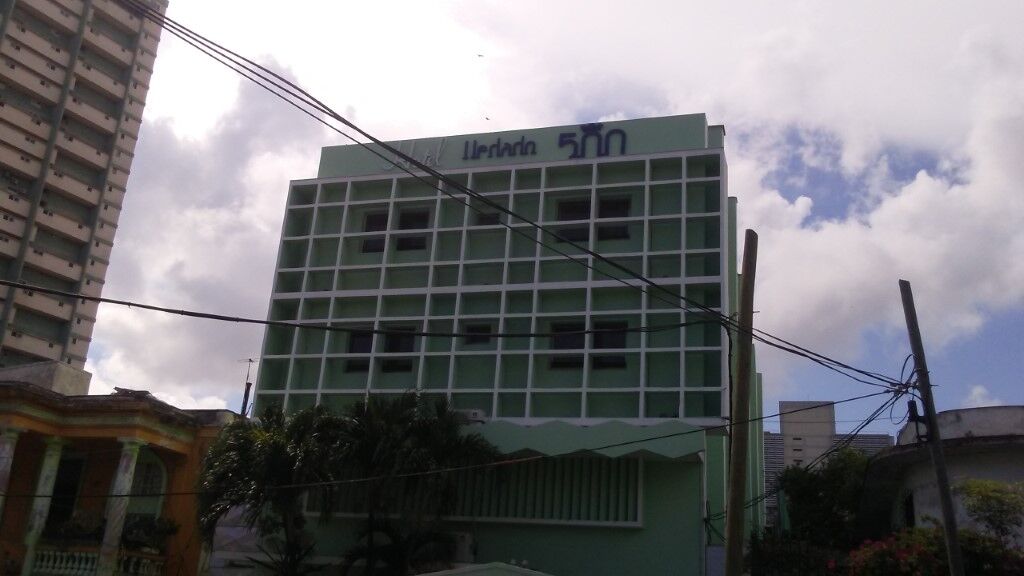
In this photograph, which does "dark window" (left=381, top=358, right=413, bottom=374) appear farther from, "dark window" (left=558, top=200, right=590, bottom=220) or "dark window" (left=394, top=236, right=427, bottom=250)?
"dark window" (left=558, top=200, right=590, bottom=220)

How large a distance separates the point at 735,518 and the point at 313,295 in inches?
841

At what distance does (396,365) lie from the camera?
3338 centimetres

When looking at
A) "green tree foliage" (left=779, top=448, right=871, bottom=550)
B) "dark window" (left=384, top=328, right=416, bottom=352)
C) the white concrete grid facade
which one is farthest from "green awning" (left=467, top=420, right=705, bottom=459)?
"green tree foliage" (left=779, top=448, right=871, bottom=550)

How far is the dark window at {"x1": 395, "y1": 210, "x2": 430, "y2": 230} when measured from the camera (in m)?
35.2

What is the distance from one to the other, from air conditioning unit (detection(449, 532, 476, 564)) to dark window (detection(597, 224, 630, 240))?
1063cm

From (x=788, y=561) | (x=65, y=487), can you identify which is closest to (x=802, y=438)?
(x=788, y=561)

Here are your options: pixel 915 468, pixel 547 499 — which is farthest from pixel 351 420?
pixel 915 468

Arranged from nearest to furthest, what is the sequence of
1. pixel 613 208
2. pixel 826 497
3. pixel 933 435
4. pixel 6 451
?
1. pixel 933 435
2. pixel 6 451
3. pixel 613 208
4. pixel 826 497

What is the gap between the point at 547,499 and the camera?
29.2 m

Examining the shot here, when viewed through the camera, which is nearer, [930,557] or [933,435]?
[933,435]

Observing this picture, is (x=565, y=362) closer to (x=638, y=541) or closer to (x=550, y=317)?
(x=550, y=317)

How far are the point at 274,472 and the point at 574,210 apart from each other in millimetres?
13784

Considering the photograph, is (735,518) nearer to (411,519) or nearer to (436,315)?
(411,519)

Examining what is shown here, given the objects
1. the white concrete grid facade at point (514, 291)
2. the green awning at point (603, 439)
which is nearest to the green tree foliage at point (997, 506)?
the green awning at point (603, 439)
